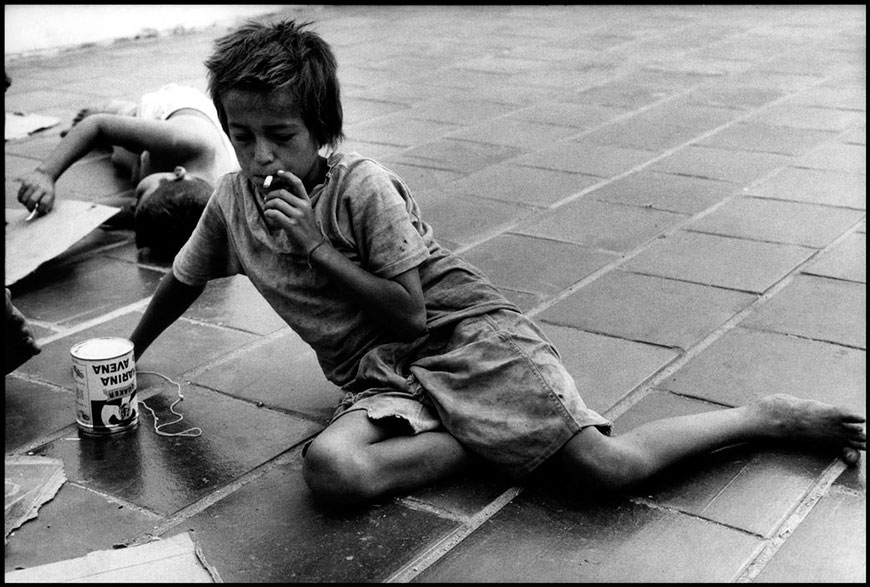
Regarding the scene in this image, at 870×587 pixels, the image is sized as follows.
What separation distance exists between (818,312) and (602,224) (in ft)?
3.28

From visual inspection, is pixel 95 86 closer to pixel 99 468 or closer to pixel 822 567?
pixel 99 468

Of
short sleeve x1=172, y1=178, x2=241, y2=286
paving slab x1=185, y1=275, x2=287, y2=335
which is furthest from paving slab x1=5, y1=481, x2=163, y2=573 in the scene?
paving slab x1=185, y1=275, x2=287, y2=335

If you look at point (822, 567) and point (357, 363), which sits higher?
point (357, 363)

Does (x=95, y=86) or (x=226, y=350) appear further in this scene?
(x=95, y=86)

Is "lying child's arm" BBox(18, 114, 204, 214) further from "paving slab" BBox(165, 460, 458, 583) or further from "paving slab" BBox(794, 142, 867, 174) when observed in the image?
"paving slab" BBox(794, 142, 867, 174)

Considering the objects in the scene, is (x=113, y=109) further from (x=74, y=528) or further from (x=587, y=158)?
(x=74, y=528)

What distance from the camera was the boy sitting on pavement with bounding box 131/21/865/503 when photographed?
2199 millimetres

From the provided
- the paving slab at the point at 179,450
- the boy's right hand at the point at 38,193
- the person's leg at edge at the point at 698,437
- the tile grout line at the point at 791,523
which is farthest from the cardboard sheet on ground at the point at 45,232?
the tile grout line at the point at 791,523

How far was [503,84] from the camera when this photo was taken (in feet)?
20.8

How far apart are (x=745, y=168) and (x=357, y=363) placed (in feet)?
9.01

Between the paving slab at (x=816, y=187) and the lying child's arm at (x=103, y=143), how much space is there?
2202mm

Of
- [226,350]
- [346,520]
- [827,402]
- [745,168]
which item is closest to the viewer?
[346,520]

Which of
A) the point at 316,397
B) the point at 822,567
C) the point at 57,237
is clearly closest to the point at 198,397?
the point at 316,397

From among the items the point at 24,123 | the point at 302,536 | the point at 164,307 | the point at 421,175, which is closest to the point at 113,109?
the point at 24,123
